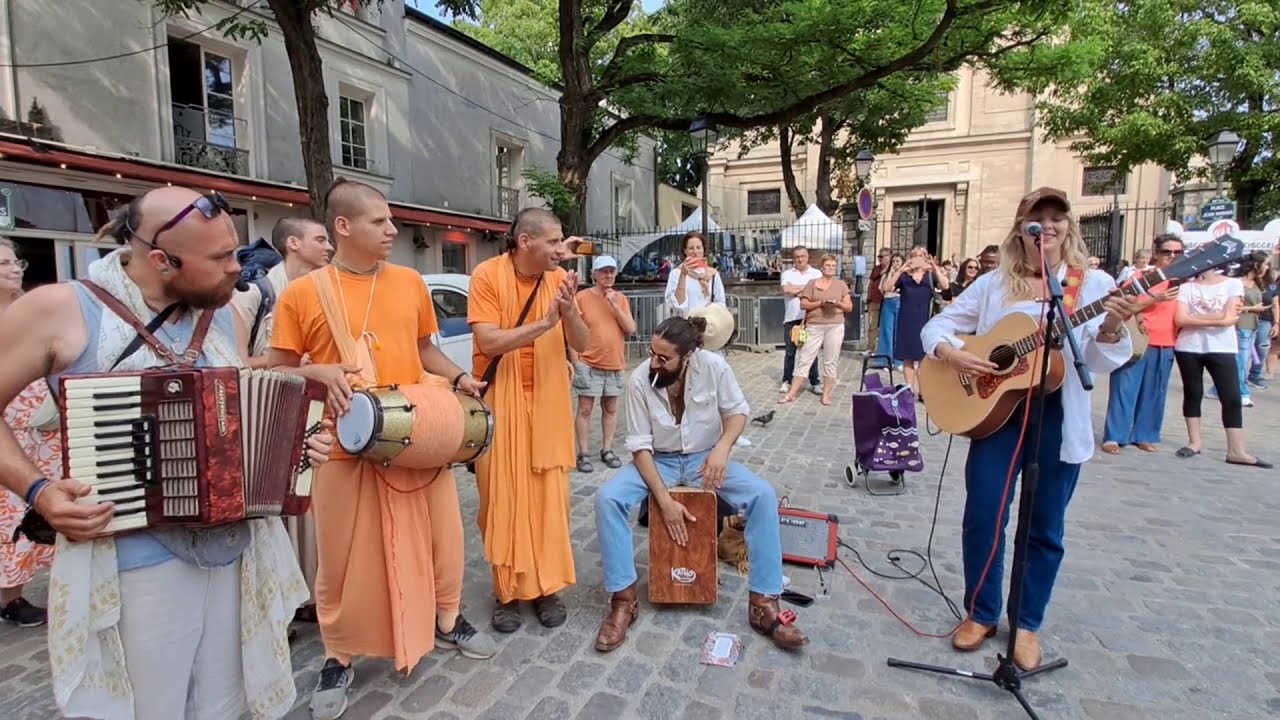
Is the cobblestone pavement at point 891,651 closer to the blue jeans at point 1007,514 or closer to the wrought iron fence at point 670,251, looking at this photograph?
the blue jeans at point 1007,514

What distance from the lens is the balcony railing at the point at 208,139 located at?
35.5 ft

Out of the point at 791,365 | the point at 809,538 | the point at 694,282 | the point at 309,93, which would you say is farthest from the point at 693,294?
the point at 309,93

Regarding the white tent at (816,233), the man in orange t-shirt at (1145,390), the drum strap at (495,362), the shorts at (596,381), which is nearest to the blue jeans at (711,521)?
the drum strap at (495,362)

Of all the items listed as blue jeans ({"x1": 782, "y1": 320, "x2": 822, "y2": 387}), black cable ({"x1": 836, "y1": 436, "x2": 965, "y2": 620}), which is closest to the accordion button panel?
black cable ({"x1": 836, "y1": 436, "x2": 965, "y2": 620})

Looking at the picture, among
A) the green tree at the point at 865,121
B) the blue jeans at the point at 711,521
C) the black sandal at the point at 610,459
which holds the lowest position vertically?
the black sandal at the point at 610,459

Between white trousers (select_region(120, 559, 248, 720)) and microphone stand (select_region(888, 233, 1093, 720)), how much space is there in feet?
8.23

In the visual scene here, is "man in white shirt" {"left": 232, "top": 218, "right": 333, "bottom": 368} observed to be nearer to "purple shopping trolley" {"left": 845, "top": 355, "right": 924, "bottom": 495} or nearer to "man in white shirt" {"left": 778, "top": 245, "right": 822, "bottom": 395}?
"purple shopping trolley" {"left": 845, "top": 355, "right": 924, "bottom": 495}

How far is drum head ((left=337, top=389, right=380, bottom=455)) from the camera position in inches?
92.0

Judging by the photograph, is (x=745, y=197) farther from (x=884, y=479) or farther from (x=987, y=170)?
(x=884, y=479)

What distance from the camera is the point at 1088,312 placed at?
2.65 metres

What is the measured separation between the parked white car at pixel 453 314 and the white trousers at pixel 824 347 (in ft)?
13.9

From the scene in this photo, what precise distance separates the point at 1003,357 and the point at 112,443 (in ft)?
10.3

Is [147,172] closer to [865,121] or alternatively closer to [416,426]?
[416,426]

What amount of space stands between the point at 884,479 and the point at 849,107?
1436cm
